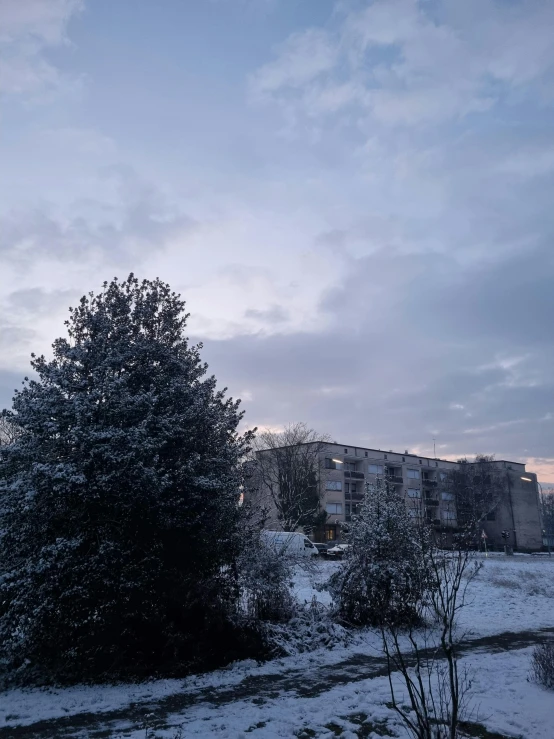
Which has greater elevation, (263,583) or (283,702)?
(263,583)

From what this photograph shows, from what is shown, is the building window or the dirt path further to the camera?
the building window

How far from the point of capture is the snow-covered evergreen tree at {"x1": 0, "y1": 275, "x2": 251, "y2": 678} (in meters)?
8.15

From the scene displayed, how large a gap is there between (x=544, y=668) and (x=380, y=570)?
193 inches

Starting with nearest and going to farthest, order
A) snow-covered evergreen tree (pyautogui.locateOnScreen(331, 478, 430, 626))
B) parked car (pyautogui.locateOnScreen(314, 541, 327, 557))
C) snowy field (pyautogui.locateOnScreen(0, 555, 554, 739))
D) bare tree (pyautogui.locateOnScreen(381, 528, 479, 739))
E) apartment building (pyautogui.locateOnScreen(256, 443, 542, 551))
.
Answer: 1. bare tree (pyautogui.locateOnScreen(381, 528, 479, 739))
2. snowy field (pyautogui.locateOnScreen(0, 555, 554, 739))
3. snow-covered evergreen tree (pyautogui.locateOnScreen(331, 478, 430, 626))
4. parked car (pyautogui.locateOnScreen(314, 541, 327, 557))
5. apartment building (pyautogui.locateOnScreen(256, 443, 542, 551))

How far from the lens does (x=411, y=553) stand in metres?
12.7

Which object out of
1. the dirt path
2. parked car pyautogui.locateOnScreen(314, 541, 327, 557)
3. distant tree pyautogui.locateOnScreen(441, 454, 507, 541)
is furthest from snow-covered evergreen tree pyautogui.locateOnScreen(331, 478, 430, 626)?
distant tree pyautogui.locateOnScreen(441, 454, 507, 541)

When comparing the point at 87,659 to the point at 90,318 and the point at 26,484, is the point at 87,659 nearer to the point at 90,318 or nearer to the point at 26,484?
the point at 26,484

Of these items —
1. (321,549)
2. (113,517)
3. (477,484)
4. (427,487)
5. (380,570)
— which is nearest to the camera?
(113,517)

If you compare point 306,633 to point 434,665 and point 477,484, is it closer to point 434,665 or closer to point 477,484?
point 434,665

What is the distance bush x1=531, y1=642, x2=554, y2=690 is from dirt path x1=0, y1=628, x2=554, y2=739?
7.69 ft

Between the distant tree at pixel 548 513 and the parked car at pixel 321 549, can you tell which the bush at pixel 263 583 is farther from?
the distant tree at pixel 548 513

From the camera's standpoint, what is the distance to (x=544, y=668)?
7.62 meters

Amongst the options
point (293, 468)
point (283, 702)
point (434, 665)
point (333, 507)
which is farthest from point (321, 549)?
point (283, 702)

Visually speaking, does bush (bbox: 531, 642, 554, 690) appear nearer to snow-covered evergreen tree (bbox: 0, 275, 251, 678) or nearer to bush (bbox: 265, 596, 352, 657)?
bush (bbox: 265, 596, 352, 657)
